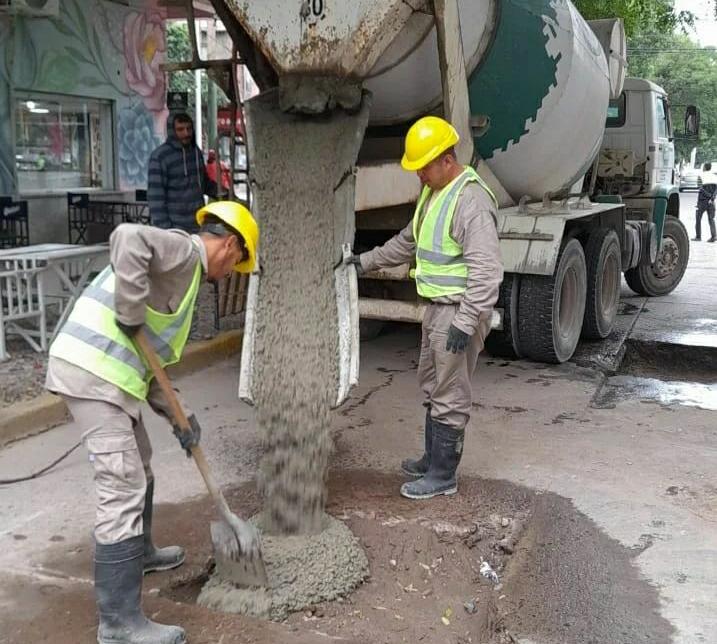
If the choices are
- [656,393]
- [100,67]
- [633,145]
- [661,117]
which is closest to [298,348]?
[656,393]

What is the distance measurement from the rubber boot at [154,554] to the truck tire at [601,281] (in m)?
4.93

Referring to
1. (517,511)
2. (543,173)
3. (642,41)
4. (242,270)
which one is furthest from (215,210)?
(642,41)

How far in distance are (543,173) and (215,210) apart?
13.2 feet

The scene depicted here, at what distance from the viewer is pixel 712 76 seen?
42.3m

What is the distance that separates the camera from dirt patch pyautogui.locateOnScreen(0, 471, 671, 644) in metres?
2.85

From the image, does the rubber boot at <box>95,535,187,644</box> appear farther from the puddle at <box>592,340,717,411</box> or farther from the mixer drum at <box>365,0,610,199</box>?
the puddle at <box>592,340,717,411</box>

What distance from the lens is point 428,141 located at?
3760 mm

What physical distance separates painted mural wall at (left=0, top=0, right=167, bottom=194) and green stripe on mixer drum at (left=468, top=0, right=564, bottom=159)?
463 cm

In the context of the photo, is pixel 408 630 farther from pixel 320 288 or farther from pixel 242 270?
pixel 320 288

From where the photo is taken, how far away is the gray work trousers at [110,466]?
8.52 feet

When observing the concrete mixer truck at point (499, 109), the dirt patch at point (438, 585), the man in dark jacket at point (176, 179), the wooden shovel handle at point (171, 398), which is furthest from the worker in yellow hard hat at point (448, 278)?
the man in dark jacket at point (176, 179)

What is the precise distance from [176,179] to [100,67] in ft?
14.2

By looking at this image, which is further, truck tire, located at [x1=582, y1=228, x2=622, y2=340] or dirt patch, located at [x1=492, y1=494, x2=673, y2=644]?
truck tire, located at [x1=582, y1=228, x2=622, y2=340]

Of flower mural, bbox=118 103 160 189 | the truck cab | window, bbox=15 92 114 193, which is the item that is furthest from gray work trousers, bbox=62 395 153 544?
flower mural, bbox=118 103 160 189
